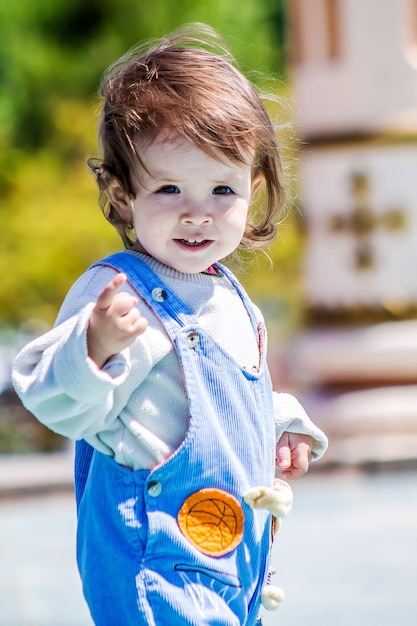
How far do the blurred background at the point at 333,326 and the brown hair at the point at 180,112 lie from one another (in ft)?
0.68

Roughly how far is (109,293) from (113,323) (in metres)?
0.05

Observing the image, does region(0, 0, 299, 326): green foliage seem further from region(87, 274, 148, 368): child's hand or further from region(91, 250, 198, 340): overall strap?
region(87, 274, 148, 368): child's hand

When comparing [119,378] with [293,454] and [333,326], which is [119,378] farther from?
[333,326]

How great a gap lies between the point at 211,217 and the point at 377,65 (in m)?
5.34

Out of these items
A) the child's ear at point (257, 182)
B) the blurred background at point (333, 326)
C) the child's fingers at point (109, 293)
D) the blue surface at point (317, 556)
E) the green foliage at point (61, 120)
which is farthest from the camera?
the green foliage at point (61, 120)

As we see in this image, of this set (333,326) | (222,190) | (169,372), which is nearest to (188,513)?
(169,372)

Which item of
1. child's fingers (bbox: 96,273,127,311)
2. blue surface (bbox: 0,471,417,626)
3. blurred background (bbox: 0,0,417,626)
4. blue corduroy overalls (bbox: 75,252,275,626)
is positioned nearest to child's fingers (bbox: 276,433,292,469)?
blue corduroy overalls (bbox: 75,252,275,626)

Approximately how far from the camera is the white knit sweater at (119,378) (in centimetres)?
179

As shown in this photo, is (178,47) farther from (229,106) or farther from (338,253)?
(338,253)

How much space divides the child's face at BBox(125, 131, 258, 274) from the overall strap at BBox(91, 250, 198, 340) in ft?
0.15

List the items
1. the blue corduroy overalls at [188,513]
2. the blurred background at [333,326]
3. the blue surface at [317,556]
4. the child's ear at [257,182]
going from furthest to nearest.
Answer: the blurred background at [333,326] < the blue surface at [317,556] < the child's ear at [257,182] < the blue corduroy overalls at [188,513]

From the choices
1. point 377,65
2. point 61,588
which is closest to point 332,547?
point 61,588

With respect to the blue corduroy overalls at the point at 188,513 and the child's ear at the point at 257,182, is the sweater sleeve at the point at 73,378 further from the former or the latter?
the child's ear at the point at 257,182

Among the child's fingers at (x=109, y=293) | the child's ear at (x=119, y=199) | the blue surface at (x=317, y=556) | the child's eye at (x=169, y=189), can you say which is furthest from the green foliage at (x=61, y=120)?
the child's fingers at (x=109, y=293)
